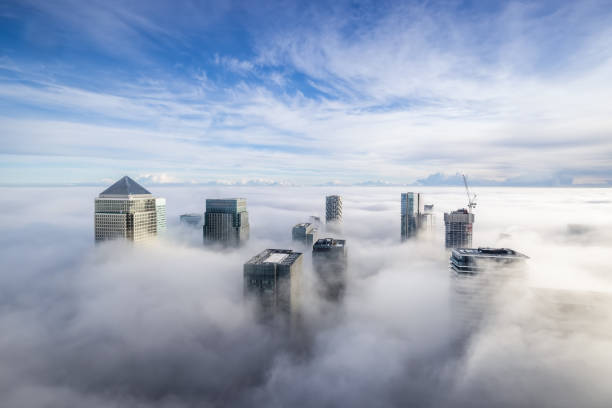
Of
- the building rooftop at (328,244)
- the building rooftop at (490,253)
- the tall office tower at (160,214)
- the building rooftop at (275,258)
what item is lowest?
the building rooftop at (328,244)

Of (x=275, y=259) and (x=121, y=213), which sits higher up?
(x=121, y=213)

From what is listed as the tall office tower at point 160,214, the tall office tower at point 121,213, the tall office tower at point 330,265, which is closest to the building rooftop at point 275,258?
the tall office tower at point 330,265

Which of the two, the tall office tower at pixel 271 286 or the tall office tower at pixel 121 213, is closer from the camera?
the tall office tower at pixel 271 286

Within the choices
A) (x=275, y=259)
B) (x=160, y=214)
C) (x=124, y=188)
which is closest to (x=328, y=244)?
(x=275, y=259)

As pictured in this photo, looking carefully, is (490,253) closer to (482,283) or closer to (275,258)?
(482,283)

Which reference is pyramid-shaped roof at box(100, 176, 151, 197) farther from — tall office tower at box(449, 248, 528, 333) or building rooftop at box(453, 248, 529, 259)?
building rooftop at box(453, 248, 529, 259)

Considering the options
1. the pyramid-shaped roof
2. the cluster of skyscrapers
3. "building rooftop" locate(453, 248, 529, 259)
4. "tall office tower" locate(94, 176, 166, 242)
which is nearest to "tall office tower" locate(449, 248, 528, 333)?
"building rooftop" locate(453, 248, 529, 259)

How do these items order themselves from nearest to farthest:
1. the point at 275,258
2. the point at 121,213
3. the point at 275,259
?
the point at 275,259 → the point at 275,258 → the point at 121,213

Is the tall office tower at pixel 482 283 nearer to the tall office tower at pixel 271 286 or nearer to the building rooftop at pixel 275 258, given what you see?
the tall office tower at pixel 271 286
